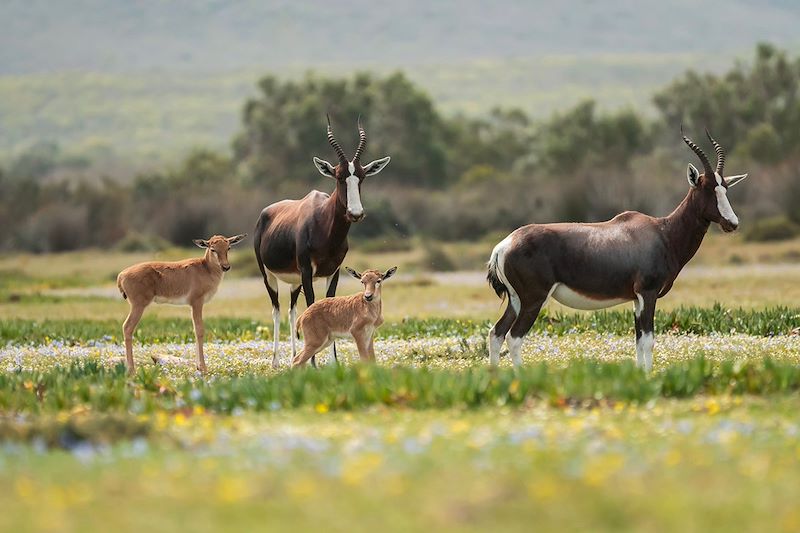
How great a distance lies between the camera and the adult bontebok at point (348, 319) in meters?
16.4

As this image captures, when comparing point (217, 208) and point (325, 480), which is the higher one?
point (325, 480)

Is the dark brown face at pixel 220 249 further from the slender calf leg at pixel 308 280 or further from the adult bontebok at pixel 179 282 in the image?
the slender calf leg at pixel 308 280

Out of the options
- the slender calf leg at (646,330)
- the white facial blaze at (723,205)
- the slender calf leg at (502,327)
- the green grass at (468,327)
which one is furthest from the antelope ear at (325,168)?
the white facial blaze at (723,205)

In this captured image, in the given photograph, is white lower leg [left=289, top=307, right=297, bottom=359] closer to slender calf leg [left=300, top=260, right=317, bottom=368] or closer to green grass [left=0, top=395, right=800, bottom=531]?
slender calf leg [left=300, top=260, right=317, bottom=368]

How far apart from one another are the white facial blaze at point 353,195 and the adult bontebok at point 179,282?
1479 mm

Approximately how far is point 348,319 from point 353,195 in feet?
7.49

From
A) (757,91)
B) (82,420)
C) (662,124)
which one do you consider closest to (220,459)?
(82,420)

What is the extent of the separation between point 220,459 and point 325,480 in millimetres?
992

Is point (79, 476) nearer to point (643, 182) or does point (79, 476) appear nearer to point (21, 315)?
point (21, 315)

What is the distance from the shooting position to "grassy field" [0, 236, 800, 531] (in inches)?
313

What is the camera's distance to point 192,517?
789cm

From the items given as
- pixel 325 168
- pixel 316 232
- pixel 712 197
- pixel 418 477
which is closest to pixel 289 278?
pixel 316 232

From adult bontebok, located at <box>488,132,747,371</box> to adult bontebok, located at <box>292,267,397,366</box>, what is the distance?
4.53 ft

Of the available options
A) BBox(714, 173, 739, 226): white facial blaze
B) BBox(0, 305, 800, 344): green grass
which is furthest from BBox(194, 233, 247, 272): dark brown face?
BBox(714, 173, 739, 226): white facial blaze
